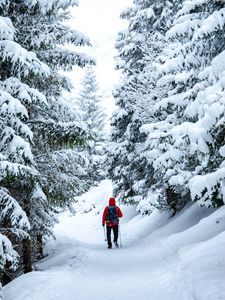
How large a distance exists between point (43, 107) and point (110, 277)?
531 centimetres

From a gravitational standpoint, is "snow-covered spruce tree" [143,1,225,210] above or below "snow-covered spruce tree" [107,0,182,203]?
below

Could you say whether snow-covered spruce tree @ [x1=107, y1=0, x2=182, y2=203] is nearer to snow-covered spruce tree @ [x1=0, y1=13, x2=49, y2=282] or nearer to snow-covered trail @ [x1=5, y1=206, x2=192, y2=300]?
snow-covered trail @ [x1=5, y1=206, x2=192, y2=300]

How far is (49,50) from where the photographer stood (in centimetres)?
1153

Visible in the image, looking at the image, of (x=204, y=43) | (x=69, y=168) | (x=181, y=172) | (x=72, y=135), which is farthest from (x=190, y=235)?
(x=204, y=43)

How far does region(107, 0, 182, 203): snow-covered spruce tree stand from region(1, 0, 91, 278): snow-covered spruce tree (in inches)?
252

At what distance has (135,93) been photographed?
703 inches

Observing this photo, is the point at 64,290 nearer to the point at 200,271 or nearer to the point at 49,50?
the point at 200,271

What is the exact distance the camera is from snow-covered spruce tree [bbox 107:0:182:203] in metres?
18.1

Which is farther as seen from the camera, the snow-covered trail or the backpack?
the backpack

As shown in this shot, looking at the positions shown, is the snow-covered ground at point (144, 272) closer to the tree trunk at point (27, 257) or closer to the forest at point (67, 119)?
the tree trunk at point (27, 257)

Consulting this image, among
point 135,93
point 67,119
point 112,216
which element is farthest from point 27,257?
point 135,93

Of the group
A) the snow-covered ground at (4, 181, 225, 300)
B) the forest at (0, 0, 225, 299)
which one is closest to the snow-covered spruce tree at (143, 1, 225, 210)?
the forest at (0, 0, 225, 299)

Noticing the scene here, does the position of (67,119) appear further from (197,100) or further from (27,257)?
(197,100)

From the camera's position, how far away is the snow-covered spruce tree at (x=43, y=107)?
10125 millimetres
